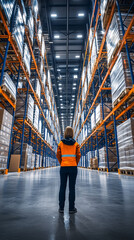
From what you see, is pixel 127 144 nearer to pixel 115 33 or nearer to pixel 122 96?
pixel 122 96

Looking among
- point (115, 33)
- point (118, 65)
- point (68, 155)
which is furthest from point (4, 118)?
point (115, 33)

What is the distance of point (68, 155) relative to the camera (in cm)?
180

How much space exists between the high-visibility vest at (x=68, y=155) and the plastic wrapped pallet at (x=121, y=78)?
493cm

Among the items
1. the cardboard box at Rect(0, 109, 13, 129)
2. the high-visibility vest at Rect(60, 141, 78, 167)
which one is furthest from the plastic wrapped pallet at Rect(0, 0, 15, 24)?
the high-visibility vest at Rect(60, 141, 78, 167)

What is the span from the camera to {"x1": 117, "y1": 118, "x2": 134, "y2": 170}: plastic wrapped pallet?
5.71m

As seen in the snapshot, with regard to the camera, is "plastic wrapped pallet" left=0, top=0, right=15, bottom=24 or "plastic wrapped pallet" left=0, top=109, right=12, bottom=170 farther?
"plastic wrapped pallet" left=0, top=109, right=12, bottom=170

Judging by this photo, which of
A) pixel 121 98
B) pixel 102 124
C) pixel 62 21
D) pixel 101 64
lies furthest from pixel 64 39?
pixel 121 98

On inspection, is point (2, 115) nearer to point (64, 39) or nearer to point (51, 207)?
point (51, 207)

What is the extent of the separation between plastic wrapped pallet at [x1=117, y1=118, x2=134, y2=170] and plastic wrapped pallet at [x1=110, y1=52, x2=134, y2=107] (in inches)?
51.2

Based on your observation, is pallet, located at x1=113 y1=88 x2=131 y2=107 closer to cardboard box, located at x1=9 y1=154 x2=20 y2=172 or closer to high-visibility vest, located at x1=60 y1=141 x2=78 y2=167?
high-visibility vest, located at x1=60 y1=141 x2=78 y2=167

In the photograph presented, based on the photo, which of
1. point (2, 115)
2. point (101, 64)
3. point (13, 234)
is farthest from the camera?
point (101, 64)

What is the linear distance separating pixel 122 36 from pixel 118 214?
708 cm

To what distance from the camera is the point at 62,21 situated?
15.1 m

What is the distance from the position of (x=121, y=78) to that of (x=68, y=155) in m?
5.51
